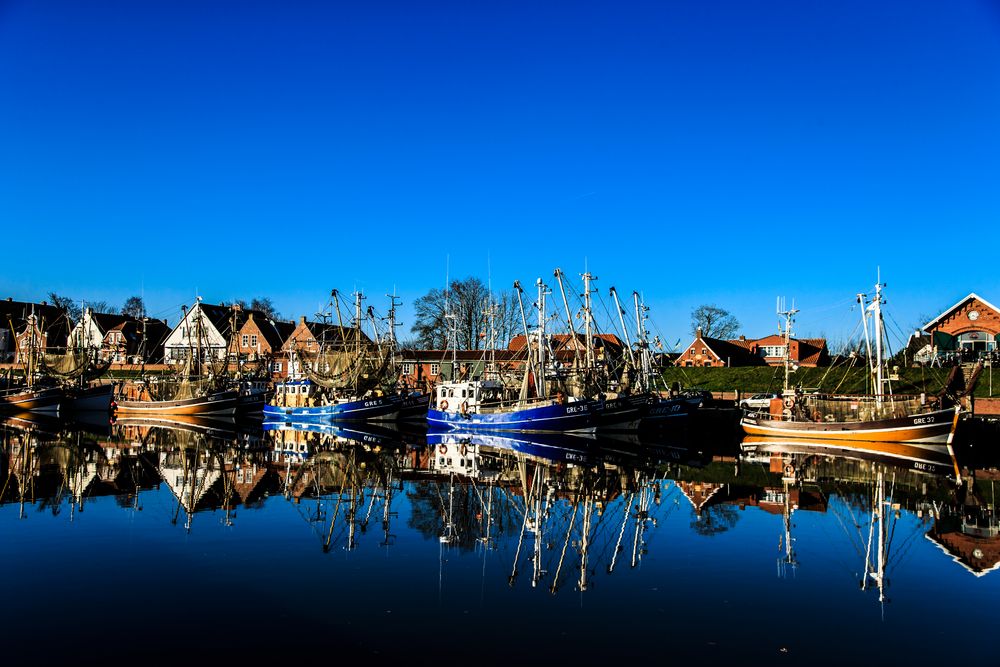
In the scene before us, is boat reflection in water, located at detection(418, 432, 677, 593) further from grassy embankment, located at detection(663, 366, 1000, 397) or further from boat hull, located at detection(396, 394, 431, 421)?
grassy embankment, located at detection(663, 366, 1000, 397)

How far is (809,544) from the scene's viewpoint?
16422 mm

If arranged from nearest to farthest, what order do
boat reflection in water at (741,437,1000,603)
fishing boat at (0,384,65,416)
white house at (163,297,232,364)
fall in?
boat reflection in water at (741,437,1000,603) < fishing boat at (0,384,65,416) < white house at (163,297,232,364)

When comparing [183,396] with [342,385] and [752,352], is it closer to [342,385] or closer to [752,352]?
[342,385]

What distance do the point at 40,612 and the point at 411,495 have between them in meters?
12.4

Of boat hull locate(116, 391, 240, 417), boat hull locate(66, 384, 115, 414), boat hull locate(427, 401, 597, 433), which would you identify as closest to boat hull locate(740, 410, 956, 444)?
boat hull locate(427, 401, 597, 433)

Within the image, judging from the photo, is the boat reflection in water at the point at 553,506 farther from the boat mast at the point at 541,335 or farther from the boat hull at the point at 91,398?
the boat hull at the point at 91,398

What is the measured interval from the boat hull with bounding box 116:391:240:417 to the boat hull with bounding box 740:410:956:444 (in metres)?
40.1

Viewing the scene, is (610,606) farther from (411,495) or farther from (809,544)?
(411,495)

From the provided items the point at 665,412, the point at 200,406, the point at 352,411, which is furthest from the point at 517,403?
the point at 200,406

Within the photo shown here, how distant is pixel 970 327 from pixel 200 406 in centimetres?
6338

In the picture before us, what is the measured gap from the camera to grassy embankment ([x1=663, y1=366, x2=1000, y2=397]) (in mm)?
56812

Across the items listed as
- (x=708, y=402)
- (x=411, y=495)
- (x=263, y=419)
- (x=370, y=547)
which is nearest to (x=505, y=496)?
(x=411, y=495)

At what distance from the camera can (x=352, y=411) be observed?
5844cm

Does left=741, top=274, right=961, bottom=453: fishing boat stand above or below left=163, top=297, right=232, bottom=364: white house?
below
